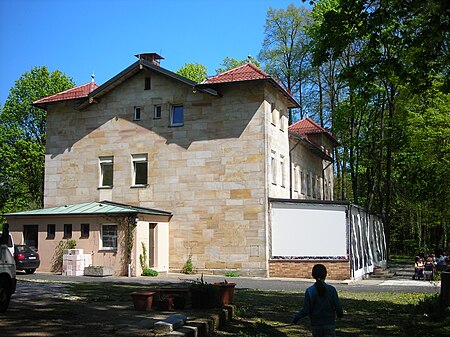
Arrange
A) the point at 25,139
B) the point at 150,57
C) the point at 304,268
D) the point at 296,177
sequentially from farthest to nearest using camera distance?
the point at 25,139
the point at 296,177
the point at 150,57
the point at 304,268

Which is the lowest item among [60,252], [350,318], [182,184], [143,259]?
[350,318]

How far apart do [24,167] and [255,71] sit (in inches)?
1061

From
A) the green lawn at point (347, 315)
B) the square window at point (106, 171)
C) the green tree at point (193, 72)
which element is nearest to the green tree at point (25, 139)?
the green tree at point (193, 72)

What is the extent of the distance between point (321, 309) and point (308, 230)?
2089 centimetres

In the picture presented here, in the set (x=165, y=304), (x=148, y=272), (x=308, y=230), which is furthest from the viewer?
(x=308, y=230)

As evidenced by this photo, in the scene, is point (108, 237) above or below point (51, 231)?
below

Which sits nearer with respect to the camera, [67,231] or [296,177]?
[67,231]

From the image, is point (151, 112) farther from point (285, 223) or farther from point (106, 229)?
point (285, 223)

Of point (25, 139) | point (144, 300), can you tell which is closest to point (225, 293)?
point (144, 300)

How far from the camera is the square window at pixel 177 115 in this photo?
101 feet

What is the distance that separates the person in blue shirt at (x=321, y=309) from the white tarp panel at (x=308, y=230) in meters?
20.5

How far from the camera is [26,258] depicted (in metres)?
27.6

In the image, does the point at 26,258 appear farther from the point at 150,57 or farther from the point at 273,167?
the point at 150,57

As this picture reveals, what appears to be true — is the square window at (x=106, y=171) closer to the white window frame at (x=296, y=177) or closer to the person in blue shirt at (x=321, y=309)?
the white window frame at (x=296, y=177)
